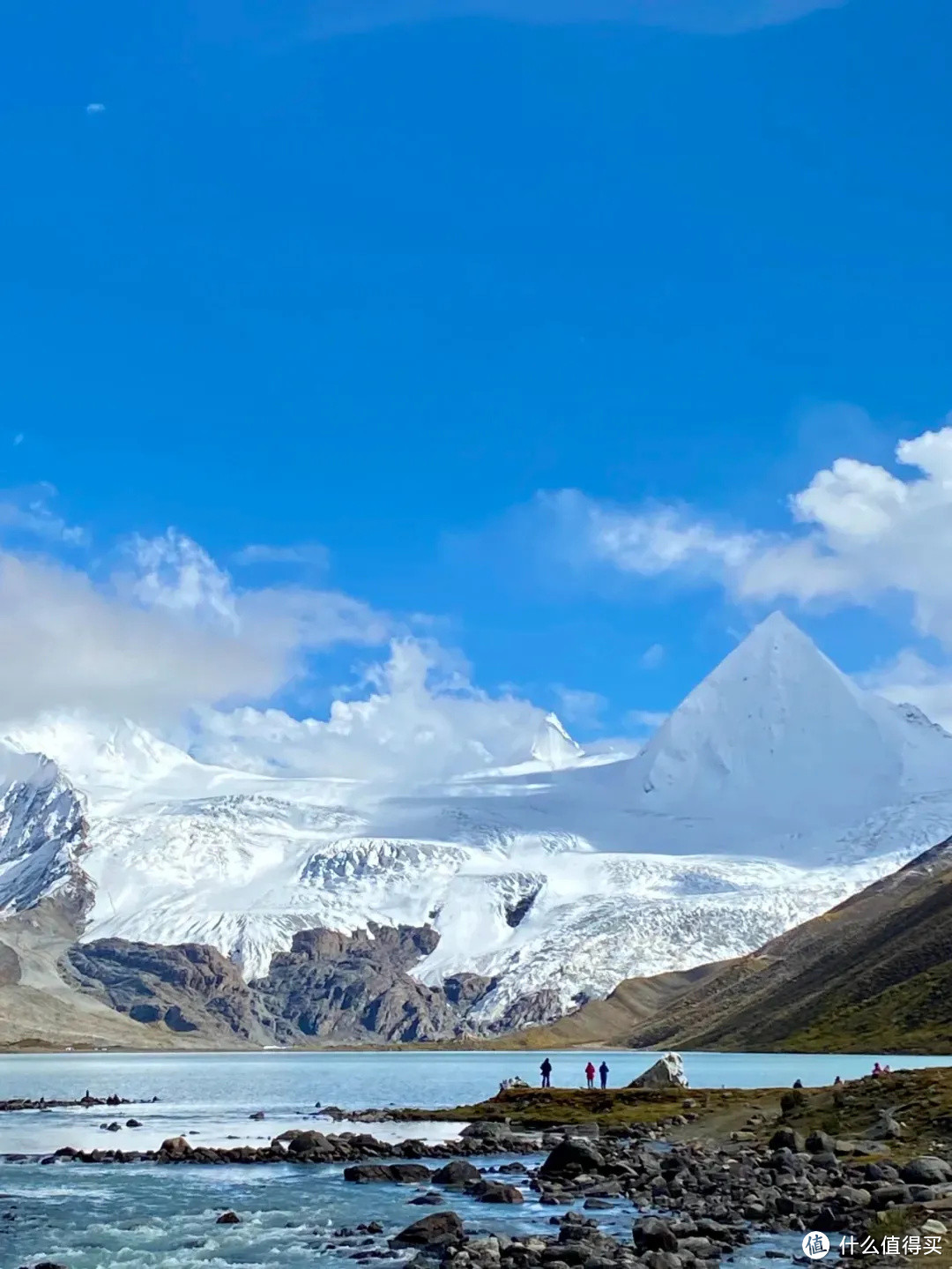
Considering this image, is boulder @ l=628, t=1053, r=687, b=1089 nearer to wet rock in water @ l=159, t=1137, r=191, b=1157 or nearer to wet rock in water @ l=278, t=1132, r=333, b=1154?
wet rock in water @ l=278, t=1132, r=333, b=1154

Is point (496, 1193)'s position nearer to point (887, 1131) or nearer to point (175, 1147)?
point (887, 1131)

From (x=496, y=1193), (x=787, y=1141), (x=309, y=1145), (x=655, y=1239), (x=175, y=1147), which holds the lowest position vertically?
(x=175, y=1147)

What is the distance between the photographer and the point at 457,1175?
5409 centimetres

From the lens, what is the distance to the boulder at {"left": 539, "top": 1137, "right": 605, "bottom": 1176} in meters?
54.6

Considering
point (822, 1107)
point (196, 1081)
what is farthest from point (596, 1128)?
point (196, 1081)

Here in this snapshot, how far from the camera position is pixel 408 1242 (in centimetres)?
4003

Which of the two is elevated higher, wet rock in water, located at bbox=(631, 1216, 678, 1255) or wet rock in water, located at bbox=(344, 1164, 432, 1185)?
wet rock in water, located at bbox=(631, 1216, 678, 1255)

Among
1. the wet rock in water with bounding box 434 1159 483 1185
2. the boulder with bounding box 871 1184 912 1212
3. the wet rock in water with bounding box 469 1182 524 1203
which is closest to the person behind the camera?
the boulder with bounding box 871 1184 912 1212

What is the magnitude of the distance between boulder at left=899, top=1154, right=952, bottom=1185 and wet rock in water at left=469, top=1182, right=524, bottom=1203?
12268 millimetres

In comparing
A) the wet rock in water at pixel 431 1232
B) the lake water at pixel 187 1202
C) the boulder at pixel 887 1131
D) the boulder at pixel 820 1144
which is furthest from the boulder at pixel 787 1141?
the wet rock in water at pixel 431 1232

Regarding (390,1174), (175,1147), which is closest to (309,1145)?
(175,1147)

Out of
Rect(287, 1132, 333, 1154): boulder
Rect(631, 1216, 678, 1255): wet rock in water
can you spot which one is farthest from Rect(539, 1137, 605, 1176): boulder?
Rect(631, 1216, 678, 1255): wet rock in water

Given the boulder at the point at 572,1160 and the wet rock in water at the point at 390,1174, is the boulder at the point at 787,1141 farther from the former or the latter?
the wet rock in water at the point at 390,1174

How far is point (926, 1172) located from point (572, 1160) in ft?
53.8
